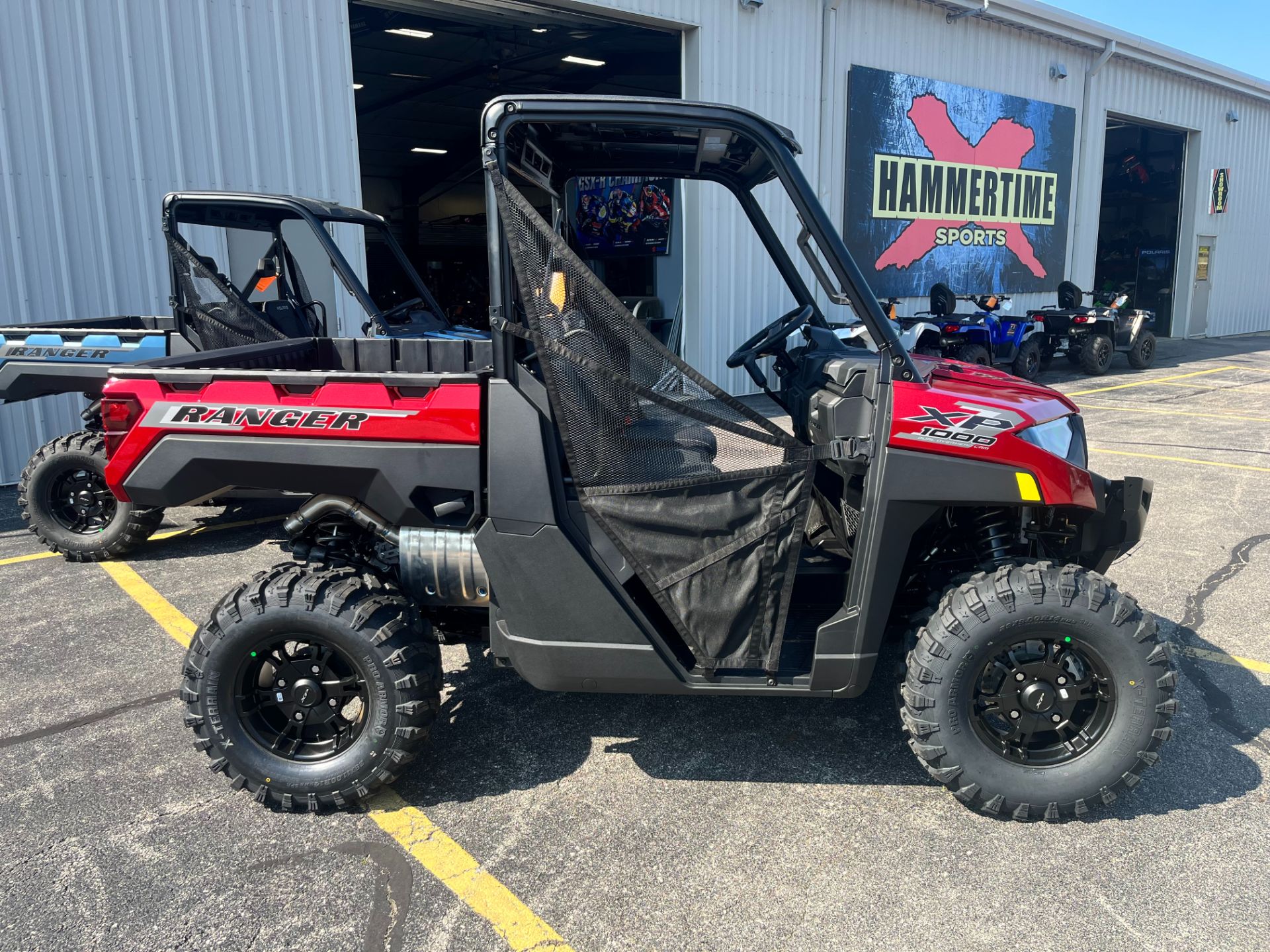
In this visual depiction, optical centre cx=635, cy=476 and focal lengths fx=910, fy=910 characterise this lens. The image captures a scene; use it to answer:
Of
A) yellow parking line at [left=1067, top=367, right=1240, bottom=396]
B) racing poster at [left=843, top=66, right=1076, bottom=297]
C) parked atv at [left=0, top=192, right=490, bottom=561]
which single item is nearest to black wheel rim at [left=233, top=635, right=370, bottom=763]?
parked atv at [left=0, top=192, right=490, bottom=561]

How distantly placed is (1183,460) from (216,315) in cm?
831

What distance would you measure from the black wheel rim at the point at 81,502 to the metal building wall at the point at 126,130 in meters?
2.80

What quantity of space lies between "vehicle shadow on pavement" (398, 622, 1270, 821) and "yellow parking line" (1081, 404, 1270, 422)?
332 inches

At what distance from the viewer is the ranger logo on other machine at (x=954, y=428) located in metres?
2.72

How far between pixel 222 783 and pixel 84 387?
378 centimetres

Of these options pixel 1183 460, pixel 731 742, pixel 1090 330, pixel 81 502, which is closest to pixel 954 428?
pixel 731 742

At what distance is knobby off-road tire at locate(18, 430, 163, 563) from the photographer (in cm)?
570

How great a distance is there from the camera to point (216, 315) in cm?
625

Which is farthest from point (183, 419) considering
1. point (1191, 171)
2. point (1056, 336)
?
point (1191, 171)

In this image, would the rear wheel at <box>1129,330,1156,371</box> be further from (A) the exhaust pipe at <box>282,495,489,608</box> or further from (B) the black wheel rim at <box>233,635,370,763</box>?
(B) the black wheel rim at <box>233,635,370,763</box>

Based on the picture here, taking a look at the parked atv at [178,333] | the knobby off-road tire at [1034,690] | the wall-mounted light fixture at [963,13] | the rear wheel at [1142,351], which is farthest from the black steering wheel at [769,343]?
the rear wheel at [1142,351]

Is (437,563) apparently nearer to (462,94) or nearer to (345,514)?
(345,514)

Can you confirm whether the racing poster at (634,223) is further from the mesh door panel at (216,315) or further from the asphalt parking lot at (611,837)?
the asphalt parking lot at (611,837)

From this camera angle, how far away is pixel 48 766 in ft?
10.8
